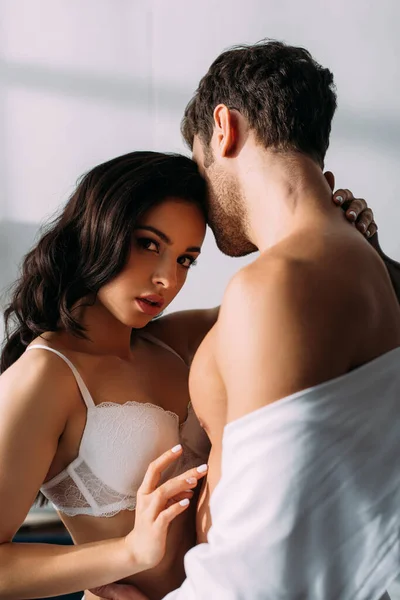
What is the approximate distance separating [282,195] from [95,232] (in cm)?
44

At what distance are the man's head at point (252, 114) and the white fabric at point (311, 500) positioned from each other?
46 centimetres

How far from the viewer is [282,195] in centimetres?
133

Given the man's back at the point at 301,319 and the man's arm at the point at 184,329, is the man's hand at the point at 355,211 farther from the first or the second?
the man's arm at the point at 184,329

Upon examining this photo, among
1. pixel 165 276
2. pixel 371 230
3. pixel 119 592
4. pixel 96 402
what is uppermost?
pixel 371 230

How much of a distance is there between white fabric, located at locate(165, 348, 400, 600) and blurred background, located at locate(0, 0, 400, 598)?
4.96ft

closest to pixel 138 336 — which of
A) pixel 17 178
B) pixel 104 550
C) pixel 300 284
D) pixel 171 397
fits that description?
pixel 171 397

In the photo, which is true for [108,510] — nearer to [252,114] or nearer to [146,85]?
[252,114]

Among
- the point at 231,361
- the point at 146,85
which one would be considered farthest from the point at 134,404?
the point at 146,85

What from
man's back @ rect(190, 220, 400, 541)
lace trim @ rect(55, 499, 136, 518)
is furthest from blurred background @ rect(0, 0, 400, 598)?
man's back @ rect(190, 220, 400, 541)

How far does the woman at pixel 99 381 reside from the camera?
1423 mm

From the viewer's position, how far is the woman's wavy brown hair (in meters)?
1.56

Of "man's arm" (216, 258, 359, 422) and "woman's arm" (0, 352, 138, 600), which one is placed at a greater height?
"man's arm" (216, 258, 359, 422)

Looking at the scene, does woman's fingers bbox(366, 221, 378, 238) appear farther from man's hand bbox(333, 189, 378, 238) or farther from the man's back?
the man's back

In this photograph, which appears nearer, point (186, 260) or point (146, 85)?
point (186, 260)
